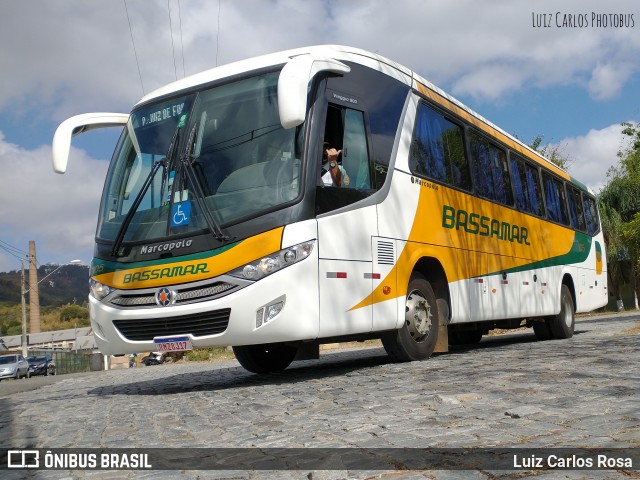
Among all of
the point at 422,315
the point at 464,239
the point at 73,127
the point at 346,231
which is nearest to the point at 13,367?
the point at 73,127

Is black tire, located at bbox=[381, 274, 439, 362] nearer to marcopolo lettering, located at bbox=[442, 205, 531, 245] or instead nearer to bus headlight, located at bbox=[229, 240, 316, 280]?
marcopolo lettering, located at bbox=[442, 205, 531, 245]

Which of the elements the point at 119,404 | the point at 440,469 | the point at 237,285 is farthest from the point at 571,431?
the point at 119,404

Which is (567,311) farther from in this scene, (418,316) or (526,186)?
(418,316)

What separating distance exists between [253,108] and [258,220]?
135 centimetres

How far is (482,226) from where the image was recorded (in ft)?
37.1

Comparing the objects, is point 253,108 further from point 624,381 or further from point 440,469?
point 440,469

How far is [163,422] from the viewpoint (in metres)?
5.65

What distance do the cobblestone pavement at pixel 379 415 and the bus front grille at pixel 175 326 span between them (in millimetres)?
624

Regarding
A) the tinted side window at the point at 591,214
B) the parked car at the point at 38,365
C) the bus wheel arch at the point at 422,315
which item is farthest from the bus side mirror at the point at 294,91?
the parked car at the point at 38,365

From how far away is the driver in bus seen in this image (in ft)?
25.5

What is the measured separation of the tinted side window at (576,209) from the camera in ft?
54.4

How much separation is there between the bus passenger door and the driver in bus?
0.01 m

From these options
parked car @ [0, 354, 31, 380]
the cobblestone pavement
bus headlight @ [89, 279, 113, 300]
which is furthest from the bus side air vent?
parked car @ [0, 354, 31, 380]

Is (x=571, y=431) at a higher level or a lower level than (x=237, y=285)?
lower
